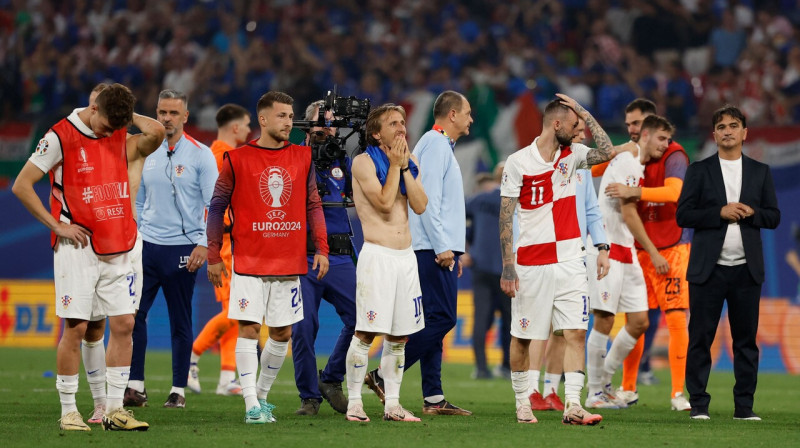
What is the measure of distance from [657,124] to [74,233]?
5.47m

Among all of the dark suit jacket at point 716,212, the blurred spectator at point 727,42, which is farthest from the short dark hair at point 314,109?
the blurred spectator at point 727,42

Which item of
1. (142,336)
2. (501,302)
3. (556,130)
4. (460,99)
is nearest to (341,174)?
(460,99)

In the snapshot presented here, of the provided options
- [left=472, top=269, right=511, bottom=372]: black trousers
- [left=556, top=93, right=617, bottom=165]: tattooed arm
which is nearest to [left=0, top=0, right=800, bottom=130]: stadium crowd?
[left=472, top=269, right=511, bottom=372]: black trousers

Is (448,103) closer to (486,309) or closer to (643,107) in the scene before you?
(643,107)

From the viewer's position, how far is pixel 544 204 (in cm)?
830

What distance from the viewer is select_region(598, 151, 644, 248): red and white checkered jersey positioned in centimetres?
1032

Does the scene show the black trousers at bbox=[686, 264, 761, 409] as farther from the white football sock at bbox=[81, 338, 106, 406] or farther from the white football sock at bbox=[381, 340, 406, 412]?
the white football sock at bbox=[81, 338, 106, 406]

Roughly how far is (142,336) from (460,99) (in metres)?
A: 3.59

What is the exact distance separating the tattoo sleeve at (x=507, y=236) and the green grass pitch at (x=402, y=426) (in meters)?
1.15

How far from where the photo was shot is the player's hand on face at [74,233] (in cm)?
745

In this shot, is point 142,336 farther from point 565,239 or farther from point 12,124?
point 12,124

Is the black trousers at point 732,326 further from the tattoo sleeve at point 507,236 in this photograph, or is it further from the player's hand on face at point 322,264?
the player's hand on face at point 322,264

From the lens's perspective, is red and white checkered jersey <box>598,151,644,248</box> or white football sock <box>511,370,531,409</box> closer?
white football sock <box>511,370,531,409</box>

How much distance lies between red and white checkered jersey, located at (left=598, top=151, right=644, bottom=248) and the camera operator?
9.11 feet
